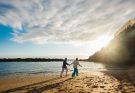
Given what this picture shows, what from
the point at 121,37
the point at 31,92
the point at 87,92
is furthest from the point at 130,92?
the point at 121,37

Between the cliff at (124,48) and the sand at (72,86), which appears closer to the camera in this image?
the sand at (72,86)

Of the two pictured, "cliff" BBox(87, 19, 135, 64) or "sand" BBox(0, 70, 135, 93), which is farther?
"cliff" BBox(87, 19, 135, 64)

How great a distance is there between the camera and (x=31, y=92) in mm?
13469

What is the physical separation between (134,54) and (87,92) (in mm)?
72966

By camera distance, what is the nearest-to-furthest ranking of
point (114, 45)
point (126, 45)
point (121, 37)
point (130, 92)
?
point (130, 92)
point (126, 45)
point (121, 37)
point (114, 45)

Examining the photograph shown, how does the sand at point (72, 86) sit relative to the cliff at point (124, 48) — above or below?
below

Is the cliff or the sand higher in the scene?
the cliff

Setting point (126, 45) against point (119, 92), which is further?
point (126, 45)

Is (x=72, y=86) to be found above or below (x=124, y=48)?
below

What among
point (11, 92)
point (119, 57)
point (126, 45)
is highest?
point (126, 45)

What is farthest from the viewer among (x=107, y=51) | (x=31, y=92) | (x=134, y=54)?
(x=107, y=51)

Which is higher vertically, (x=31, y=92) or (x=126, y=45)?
(x=126, y=45)

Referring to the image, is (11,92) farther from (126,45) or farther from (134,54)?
(126,45)

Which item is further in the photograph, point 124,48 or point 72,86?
point 124,48
